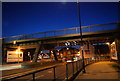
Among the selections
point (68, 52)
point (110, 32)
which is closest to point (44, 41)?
point (110, 32)

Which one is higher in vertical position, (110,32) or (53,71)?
(110,32)

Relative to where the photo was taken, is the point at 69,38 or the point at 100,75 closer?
the point at 100,75

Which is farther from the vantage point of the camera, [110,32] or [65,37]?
[65,37]

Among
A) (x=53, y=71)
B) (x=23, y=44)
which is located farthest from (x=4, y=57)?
(x=53, y=71)

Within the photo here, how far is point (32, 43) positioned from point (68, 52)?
2550 inches

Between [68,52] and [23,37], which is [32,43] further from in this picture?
[68,52]

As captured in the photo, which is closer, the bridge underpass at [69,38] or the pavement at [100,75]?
the pavement at [100,75]

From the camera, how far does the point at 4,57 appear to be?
4419cm

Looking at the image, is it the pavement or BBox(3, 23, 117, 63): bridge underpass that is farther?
→ BBox(3, 23, 117, 63): bridge underpass

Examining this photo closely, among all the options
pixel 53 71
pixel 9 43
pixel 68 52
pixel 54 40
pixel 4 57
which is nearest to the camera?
pixel 53 71

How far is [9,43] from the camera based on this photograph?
1593 inches

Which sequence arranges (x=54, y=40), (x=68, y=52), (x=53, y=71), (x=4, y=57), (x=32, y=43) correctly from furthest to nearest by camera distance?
(x=68, y=52) → (x=4, y=57) → (x=32, y=43) → (x=54, y=40) → (x=53, y=71)

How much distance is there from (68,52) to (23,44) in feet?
210

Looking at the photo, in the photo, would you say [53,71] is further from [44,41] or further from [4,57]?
[4,57]
